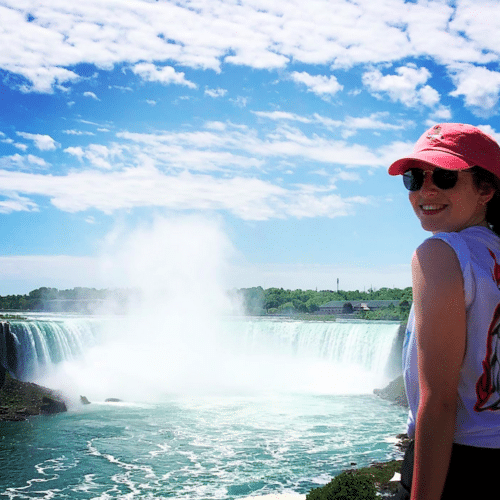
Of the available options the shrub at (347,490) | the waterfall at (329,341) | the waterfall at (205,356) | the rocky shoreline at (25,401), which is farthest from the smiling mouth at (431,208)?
the waterfall at (329,341)

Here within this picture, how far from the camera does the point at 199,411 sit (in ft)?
74.0

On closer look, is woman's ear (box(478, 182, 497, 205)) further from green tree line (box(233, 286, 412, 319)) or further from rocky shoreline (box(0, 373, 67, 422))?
green tree line (box(233, 286, 412, 319))

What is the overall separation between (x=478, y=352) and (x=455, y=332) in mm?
113

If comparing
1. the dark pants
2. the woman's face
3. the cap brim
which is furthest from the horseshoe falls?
the cap brim

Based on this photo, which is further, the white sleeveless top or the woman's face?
the woman's face

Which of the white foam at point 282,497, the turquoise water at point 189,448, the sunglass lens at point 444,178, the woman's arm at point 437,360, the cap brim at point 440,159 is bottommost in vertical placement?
the turquoise water at point 189,448

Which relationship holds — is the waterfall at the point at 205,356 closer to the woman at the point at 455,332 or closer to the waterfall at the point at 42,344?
the waterfall at the point at 42,344

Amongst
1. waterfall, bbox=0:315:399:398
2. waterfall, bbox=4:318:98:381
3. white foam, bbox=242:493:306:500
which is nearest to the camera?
white foam, bbox=242:493:306:500

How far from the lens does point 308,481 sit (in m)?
13.0

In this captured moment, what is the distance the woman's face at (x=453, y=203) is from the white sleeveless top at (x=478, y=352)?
13cm

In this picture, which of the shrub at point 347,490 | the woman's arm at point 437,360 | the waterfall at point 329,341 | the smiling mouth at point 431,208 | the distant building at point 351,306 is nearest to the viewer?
the woman's arm at point 437,360

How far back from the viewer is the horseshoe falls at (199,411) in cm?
1345

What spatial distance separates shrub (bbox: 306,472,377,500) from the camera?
26.0 ft

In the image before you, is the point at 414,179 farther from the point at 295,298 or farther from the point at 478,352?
the point at 295,298
